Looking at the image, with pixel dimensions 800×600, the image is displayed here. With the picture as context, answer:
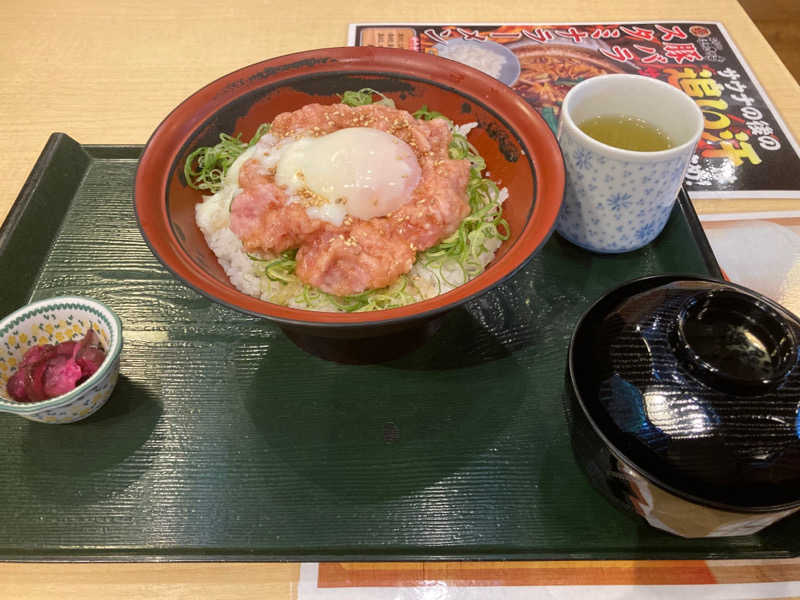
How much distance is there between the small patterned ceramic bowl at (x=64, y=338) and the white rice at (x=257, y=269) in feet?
1.17

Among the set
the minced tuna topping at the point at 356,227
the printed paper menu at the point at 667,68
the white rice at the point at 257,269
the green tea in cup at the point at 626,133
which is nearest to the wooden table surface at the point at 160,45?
the printed paper menu at the point at 667,68

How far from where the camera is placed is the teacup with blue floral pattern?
5.38 feet

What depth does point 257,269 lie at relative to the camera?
5.13 feet

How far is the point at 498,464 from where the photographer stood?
Result: 1428 mm

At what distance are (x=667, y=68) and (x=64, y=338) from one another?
9.75ft

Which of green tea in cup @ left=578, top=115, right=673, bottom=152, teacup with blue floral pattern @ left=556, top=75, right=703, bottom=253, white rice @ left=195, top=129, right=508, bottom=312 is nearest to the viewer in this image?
white rice @ left=195, top=129, right=508, bottom=312

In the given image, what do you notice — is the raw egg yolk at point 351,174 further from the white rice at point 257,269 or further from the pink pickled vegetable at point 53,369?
the pink pickled vegetable at point 53,369

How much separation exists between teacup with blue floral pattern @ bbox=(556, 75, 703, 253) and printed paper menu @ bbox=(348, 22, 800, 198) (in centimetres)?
48

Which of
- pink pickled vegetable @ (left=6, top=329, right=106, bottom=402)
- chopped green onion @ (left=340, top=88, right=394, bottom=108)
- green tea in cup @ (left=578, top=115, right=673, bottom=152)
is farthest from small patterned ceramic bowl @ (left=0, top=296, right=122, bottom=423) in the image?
green tea in cup @ (left=578, top=115, right=673, bottom=152)

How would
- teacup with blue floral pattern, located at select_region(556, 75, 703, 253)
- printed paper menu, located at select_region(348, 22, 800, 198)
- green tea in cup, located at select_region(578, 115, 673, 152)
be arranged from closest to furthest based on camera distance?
teacup with blue floral pattern, located at select_region(556, 75, 703, 253)
green tea in cup, located at select_region(578, 115, 673, 152)
printed paper menu, located at select_region(348, 22, 800, 198)

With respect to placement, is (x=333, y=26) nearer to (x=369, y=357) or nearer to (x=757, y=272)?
(x=369, y=357)

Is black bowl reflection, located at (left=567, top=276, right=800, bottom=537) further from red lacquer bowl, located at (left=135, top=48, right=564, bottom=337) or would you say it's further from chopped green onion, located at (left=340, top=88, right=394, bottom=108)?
chopped green onion, located at (left=340, top=88, right=394, bottom=108)

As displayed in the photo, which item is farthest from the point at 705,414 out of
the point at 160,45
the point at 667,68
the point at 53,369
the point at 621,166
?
the point at 160,45

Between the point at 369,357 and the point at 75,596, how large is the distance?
0.95 meters
